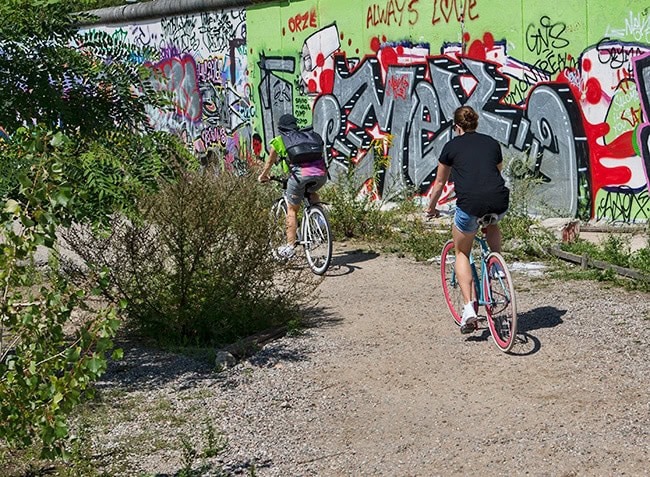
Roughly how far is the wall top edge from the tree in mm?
9317

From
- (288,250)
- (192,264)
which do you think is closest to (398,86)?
(288,250)

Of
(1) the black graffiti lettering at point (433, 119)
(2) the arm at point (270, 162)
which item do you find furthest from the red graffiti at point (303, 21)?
(2) the arm at point (270, 162)

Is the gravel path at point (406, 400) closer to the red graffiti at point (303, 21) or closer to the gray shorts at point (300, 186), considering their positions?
the gray shorts at point (300, 186)

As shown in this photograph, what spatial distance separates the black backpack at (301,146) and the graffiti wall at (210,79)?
6460 mm

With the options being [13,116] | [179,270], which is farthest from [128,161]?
[179,270]

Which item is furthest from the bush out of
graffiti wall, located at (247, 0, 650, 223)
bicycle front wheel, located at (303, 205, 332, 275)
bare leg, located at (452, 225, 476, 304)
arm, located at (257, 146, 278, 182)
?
graffiti wall, located at (247, 0, 650, 223)

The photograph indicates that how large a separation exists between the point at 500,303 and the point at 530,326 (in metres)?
0.68

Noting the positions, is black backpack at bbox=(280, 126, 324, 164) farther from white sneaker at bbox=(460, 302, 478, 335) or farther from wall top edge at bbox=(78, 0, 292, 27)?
wall top edge at bbox=(78, 0, 292, 27)

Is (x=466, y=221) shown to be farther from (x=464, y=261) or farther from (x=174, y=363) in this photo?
→ (x=174, y=363)

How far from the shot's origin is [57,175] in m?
4.63

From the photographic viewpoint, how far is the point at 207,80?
18.3 metres

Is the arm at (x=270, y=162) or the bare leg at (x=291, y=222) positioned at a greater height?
the arm at (x=270, y=162)

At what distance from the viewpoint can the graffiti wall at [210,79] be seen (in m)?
17.5

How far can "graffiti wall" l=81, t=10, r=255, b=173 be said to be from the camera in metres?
17.5
